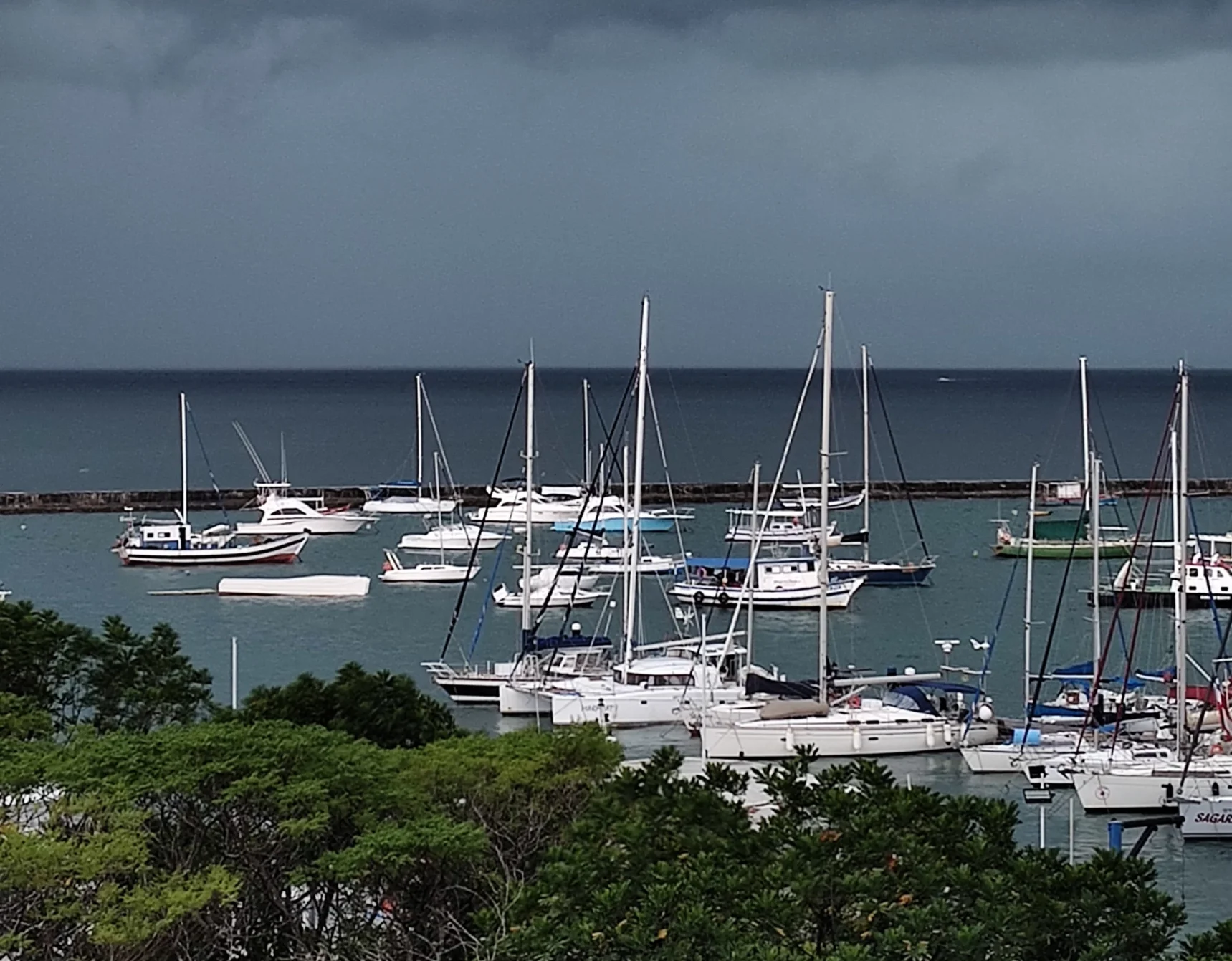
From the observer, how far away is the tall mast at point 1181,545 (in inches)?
1233

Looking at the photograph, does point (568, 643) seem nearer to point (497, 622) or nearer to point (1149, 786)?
point (497, 622)

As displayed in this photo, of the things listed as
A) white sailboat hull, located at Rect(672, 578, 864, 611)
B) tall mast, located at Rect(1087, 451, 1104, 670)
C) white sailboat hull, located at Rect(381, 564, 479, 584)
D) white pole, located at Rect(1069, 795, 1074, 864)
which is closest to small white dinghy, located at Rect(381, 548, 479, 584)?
white sailboat hull, located at Rect(381, 564, 479, 584)

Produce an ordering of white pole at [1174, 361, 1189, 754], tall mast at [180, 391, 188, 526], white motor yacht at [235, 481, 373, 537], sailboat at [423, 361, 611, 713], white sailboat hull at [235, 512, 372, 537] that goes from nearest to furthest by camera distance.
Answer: white pole at [1174, 361, 1189, 754], sailboat at [423, 361, 611, 713], tall mast at [180, 391, 188, 526], white sailboat hull at [235, 512, 372, 537], white motor yacht at [235, 481, 373, 537]

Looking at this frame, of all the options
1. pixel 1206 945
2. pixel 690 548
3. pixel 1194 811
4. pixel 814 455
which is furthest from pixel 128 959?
pixel 814 455

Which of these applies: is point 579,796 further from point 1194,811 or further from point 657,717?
point 657,717

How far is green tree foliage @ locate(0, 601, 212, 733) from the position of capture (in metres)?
25.0

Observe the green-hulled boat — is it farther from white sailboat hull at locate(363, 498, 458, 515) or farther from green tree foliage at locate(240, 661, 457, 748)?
green tree foliage at locate(240, 661, 457, 748)

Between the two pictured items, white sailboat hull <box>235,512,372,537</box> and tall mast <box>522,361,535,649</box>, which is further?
white sailboat hull <box>235,512,372,537</box>

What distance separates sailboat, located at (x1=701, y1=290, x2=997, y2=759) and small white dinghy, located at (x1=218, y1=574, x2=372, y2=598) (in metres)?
28.6

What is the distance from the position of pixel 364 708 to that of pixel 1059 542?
54693mm

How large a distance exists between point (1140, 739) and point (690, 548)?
47.0m

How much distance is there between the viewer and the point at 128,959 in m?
15.6

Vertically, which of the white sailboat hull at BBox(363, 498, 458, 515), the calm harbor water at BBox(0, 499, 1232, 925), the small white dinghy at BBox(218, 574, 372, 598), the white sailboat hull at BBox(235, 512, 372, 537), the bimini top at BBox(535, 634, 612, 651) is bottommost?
the calm harbor water at BBox(0, 499, 1232, 925)

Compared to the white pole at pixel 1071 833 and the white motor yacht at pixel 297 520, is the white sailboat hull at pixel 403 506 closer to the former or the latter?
the white motor yacht at pixel 297 520
